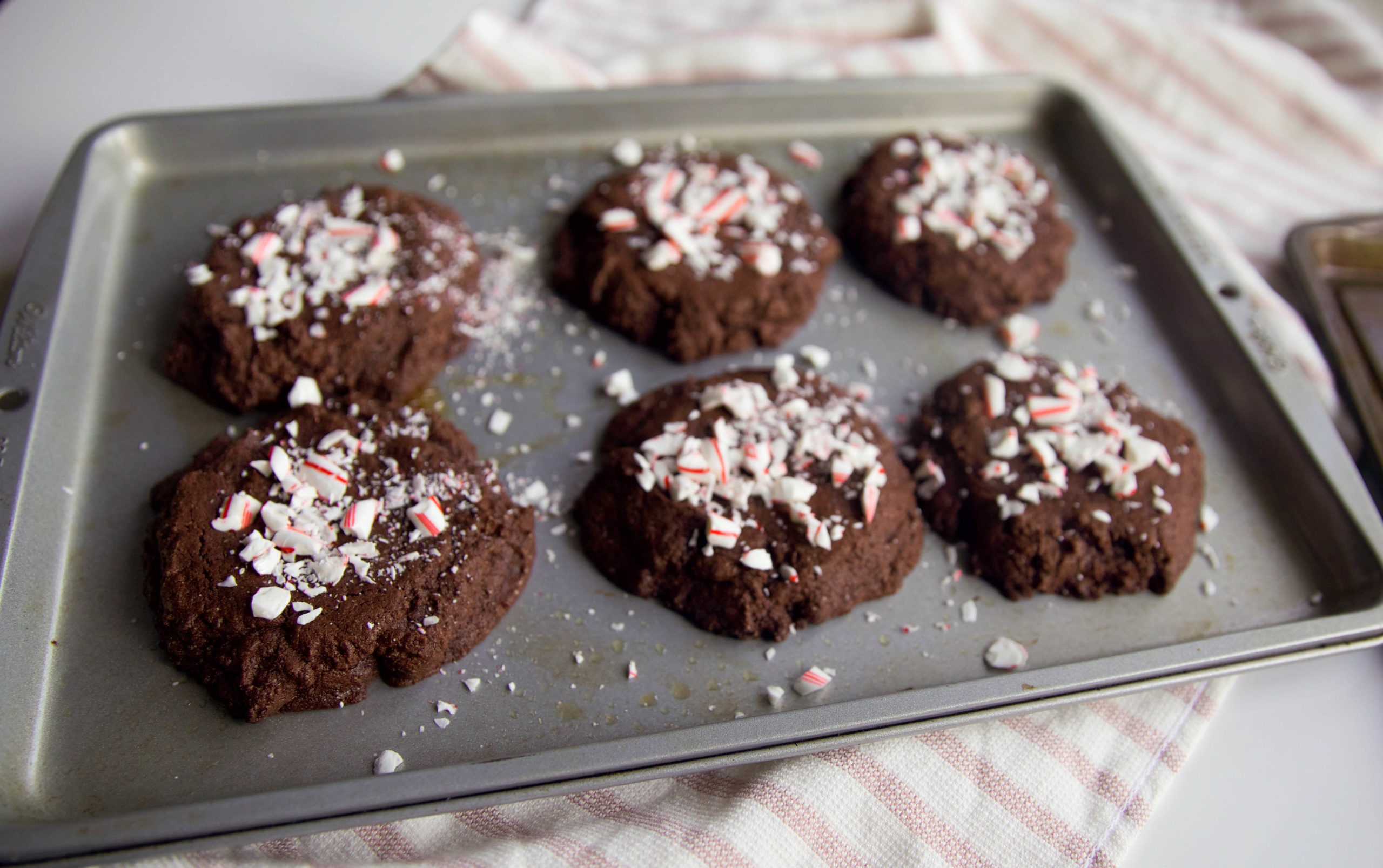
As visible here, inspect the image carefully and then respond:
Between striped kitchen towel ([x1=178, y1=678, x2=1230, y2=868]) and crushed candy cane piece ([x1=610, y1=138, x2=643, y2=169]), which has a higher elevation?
crushed candy cane piece ([x1=610, y1=138, x2=643, y2=169])

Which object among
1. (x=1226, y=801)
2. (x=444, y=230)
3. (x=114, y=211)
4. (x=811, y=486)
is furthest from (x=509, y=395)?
(x=1226, y=801)

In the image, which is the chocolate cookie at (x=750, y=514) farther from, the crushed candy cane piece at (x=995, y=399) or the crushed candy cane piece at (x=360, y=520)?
the crushed candy cane piece at (x=360, y=520)

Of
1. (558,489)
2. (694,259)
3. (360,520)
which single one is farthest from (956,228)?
(360,520)

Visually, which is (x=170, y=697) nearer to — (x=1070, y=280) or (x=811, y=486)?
(x=811, y=486)

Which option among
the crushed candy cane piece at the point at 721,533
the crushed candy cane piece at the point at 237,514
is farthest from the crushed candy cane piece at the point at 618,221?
the crushed candy cane piece at the point at 237,514

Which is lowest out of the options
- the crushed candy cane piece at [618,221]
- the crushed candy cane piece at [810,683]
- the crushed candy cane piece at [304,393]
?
the crushed candy cane piece at [810,683]

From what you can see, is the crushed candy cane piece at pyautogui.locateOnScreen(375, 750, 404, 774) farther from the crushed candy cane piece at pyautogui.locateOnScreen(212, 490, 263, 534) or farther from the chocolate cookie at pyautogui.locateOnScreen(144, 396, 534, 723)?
the crushed candy cane piece at pyautogui.locateOnScreen(212, 490, 263, 534)

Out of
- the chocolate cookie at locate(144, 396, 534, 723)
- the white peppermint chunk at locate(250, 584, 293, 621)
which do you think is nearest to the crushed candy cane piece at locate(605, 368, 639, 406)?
the chocolate cookie at locate(144, 396, 534, 723)
